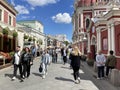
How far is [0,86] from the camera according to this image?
428 inches

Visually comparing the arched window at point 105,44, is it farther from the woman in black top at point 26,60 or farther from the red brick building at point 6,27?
the red brick building at point 6,27

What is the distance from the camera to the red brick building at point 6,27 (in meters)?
26.4

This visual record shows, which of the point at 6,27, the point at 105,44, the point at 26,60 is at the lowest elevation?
the point at 26,60

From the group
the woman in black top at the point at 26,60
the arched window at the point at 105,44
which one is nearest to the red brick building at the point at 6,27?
the arched window at the point at 105,44

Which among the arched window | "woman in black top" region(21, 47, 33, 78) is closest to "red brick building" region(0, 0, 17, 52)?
the arched window

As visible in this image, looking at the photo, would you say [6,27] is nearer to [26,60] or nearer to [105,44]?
[105,44]

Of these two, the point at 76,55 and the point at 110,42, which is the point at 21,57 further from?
the point at 110,42

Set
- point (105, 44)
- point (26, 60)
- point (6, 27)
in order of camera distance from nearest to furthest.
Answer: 1. point (26, 60)
2. point (105, 44)
3. point (6, 27)

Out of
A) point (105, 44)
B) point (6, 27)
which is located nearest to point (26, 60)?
point (105, 44)

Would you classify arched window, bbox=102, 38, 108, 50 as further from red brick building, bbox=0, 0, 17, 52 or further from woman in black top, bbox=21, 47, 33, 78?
red brick building, bbox=0, 0, 17, 52

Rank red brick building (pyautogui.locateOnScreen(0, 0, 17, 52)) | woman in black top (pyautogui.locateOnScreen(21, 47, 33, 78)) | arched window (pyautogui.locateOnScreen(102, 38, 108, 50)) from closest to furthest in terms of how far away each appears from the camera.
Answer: woman in black top (pyautogui.locateOnScreen(21, 47, 33, 78))
arched window (pyautogui.locateOnScreen(102, 38, 108, 50))
red brick building (pyautogui.locateOnScreen(0, 0, 17, 52))

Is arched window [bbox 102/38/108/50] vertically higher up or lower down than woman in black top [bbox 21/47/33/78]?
higher up

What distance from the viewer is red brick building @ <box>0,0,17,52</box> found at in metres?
26.4

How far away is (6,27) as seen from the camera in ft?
87.1
